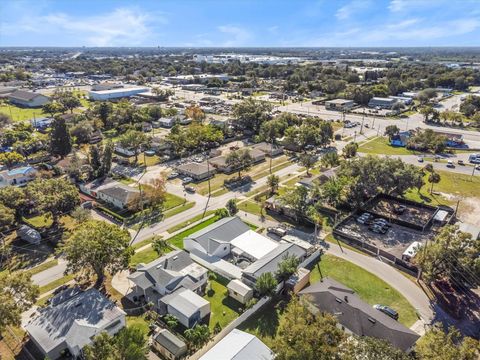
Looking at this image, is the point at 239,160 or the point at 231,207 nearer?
the point at 231,207

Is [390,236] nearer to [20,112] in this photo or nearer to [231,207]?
[231,207]

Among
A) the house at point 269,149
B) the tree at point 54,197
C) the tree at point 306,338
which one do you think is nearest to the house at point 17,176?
the tree at point 54,197

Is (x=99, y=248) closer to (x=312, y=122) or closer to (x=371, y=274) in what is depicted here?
(x=371, y=274)

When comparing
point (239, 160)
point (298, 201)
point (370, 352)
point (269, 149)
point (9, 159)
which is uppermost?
point (370, 352)

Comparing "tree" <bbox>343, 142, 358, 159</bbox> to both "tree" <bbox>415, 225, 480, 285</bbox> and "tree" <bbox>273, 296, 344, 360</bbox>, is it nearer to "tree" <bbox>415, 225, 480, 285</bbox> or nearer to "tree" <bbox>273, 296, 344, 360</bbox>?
"tree" <bbox>415, 225, 480, 285</bbox>

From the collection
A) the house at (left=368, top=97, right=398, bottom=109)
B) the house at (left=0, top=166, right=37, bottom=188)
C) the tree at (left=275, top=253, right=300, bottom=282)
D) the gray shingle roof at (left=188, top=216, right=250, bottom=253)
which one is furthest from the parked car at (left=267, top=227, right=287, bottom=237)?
the house at (left=368, top=97, right=398, bottom=109)

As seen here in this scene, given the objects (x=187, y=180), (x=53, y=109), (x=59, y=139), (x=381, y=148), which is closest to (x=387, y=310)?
(x=187, y=180)

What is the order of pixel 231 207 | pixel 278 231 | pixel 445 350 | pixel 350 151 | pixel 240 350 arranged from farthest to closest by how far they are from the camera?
pixel 350 151, pixel 231 207, pixel 278 231, pixel 240 350, pixel 445 350
